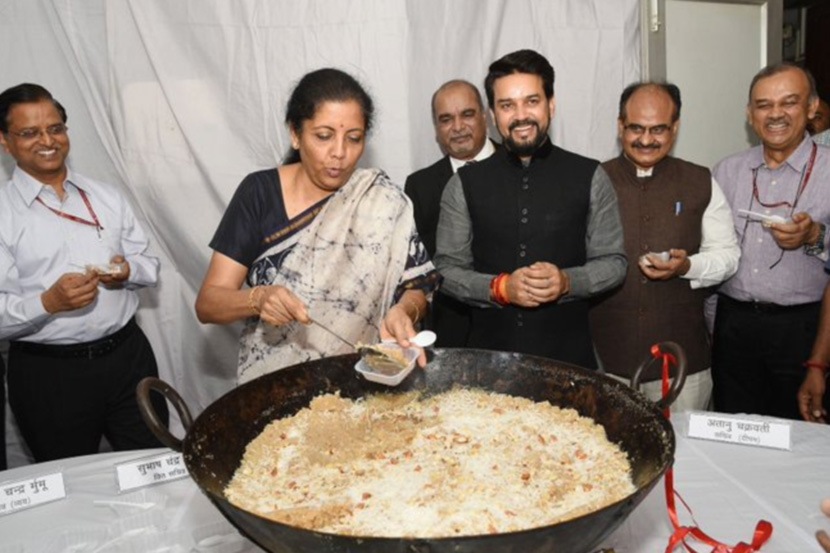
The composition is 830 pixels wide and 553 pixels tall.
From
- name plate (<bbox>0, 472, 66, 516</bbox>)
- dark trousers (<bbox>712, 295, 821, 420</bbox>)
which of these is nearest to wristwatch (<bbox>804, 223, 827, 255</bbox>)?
dark trousers (<bbox>712, 295, 821, 420</bbox>)

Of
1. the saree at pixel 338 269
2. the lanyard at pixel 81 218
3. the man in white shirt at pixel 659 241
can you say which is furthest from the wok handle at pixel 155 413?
the man in white shirt at pixel 659 241

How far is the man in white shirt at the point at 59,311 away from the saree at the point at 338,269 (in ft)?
2.37

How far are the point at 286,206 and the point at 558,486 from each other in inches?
42.4

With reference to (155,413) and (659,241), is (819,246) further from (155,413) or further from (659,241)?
(155,413)

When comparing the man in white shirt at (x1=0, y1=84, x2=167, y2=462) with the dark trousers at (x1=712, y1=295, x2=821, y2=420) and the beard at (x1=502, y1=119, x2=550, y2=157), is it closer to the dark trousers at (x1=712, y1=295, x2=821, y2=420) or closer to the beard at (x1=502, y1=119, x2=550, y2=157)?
the beard at (x1=502, y1=119, x2=550, y2=157)

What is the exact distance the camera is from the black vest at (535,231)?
2082 millimetres

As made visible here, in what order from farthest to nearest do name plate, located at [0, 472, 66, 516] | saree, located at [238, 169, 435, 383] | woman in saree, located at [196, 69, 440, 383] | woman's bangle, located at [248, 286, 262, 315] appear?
saree, located at [238, 169, 435, 383], woman in saree, located at [196, 69, 440, 383], woman's bangle, located at [248, 286, 262, 315], name plate, located at [0, 472, 66, 516]

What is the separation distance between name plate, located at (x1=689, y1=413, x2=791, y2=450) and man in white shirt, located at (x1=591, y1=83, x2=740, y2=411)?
0.74 meters

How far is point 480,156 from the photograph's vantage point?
2.87 metres

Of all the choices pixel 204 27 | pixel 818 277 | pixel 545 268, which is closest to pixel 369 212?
pixel 545 268

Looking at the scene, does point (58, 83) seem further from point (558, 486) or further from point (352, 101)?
point (558, 486)

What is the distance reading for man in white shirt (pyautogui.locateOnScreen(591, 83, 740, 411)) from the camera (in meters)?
2.29

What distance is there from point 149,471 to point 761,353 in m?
2.05

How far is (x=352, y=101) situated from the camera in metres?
1.71
